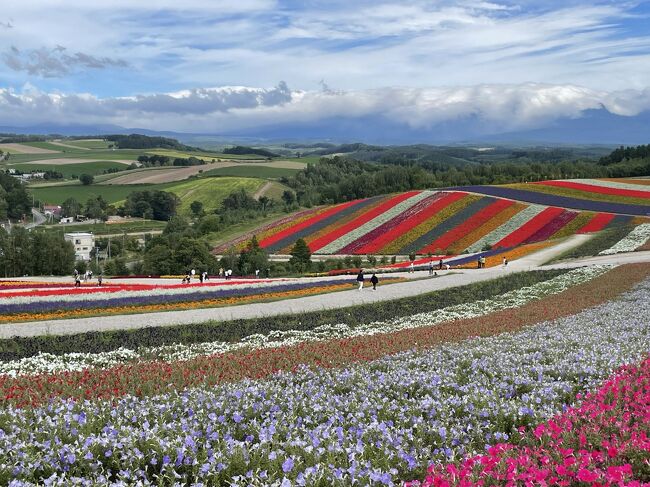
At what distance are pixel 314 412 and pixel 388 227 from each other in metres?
65.7

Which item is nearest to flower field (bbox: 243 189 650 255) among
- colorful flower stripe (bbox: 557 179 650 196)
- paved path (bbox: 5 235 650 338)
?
colorful flower stripe (bbox: 557 179 650 196)

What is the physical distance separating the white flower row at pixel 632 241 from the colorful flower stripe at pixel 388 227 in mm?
24617

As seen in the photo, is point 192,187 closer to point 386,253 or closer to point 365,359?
point 386,253

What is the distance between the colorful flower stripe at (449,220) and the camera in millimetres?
65000

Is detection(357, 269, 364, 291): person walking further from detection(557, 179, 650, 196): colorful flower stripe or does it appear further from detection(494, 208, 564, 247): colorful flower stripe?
detection(557, 179, 650, 196): colorful flower stripe

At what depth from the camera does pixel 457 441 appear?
7016 millimetres

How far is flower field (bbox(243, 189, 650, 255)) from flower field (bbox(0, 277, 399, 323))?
31.1 meters

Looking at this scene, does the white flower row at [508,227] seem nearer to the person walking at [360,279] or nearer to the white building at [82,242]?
the person walking at [360,279]

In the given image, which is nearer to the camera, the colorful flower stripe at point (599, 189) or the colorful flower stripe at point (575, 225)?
the colorful flower stripe at point (575, 225)

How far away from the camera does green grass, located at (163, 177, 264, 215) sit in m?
143

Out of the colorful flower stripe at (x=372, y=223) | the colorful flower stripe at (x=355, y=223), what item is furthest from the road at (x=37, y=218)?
the colorful flower stripe at (x=372, y=223)

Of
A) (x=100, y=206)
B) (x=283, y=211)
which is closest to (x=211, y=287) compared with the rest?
(x=283, y=211)

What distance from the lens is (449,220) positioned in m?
71.8

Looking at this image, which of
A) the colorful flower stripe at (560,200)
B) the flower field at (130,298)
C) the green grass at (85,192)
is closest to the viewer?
the flower field at (130,298)
